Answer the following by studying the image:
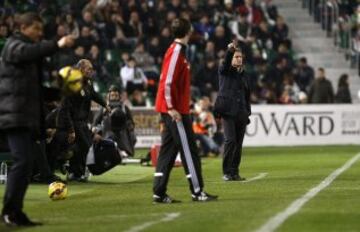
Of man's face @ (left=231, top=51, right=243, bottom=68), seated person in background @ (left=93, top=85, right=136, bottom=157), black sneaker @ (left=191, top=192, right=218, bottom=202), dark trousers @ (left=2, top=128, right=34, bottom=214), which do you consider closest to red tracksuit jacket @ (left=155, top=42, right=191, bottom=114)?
black sneaker @ (left=191, top=192, right=218, bottom=202)

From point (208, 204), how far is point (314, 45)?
1015 inches

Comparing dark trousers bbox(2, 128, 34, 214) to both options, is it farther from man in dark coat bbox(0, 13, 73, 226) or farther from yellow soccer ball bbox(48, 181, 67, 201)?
yellow soccer ball bbox(48, 181, 67, 201)

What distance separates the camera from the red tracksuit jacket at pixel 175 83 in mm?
13656

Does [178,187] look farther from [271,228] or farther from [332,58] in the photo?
[332,58]

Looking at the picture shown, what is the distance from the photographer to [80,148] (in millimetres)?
18734

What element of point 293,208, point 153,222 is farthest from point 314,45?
point 153,222

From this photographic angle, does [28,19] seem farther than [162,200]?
No

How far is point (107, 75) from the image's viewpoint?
3291 cm

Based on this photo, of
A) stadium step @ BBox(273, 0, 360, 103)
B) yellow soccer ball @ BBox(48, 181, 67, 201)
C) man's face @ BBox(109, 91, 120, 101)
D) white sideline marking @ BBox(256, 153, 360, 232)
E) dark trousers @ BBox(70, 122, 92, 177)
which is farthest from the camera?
stadium step @ BBox(273, 0, 360, 103)

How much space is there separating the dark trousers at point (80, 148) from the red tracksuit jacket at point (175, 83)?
4.91 meters

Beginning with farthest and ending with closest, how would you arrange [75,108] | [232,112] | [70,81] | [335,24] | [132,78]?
[335,24] → [132,78] → [75,108] → [232,112] → [70,81]

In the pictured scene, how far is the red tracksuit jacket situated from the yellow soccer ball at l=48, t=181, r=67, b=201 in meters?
1.98

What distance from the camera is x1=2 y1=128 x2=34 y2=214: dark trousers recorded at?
38.7 feet

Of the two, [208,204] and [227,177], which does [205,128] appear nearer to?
Answer: [227,177]
